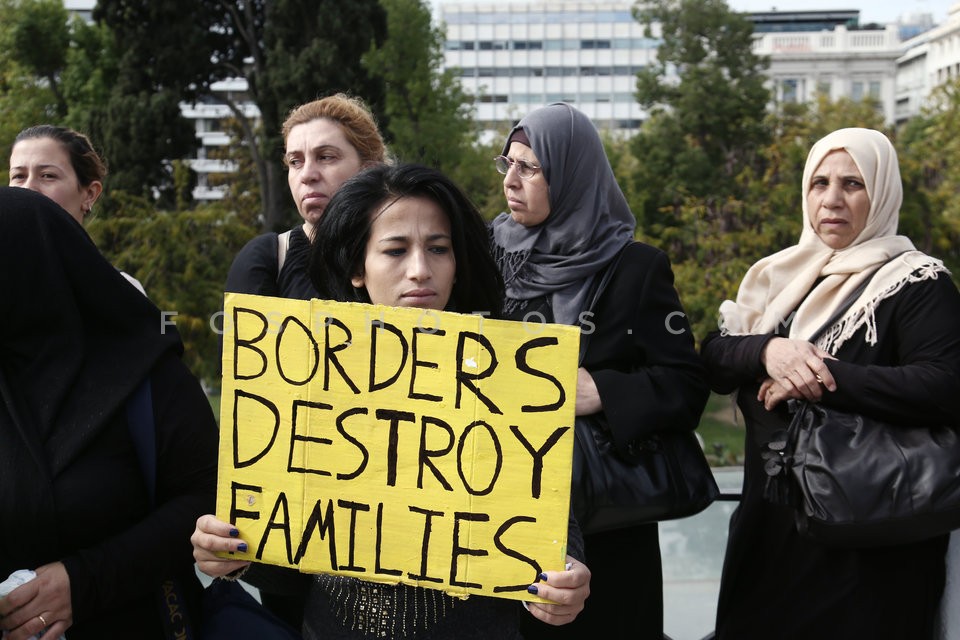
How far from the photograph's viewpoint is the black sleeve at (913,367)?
2293 millimetres

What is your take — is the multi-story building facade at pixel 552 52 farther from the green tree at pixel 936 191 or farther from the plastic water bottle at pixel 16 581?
the plastic water bottle at pixel 16 581

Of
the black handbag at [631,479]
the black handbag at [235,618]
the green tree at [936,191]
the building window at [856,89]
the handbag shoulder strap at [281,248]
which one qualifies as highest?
the building window at [856,89]

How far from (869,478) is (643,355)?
24.7 inches

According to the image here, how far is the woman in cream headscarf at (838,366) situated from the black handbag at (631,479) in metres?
0.27

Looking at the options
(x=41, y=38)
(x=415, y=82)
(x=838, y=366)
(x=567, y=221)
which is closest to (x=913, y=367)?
(x=838, y=366)

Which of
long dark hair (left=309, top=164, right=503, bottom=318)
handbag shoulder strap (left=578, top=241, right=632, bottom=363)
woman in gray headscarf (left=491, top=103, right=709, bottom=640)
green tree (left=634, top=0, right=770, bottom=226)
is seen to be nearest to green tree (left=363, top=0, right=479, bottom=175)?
green tree (left=634, top=0, right=770, bottom=226)

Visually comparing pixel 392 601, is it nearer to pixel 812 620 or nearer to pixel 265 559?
pixel 265 559

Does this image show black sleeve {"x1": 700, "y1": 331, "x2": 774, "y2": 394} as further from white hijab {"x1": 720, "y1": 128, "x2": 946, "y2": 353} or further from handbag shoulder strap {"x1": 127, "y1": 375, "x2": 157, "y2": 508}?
handbag shoulder strap {"x1": 127, "y1": 375, "x2": 157, "y2": 508}

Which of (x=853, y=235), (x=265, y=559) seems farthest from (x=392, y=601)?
(x=853, y=235)

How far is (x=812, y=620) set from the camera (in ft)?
8.34

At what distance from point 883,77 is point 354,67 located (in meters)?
58.8

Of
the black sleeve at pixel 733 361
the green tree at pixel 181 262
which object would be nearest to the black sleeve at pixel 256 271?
the black sleeve at pixel 733 361

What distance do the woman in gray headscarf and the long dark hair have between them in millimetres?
487

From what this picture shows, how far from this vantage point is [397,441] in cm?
167
